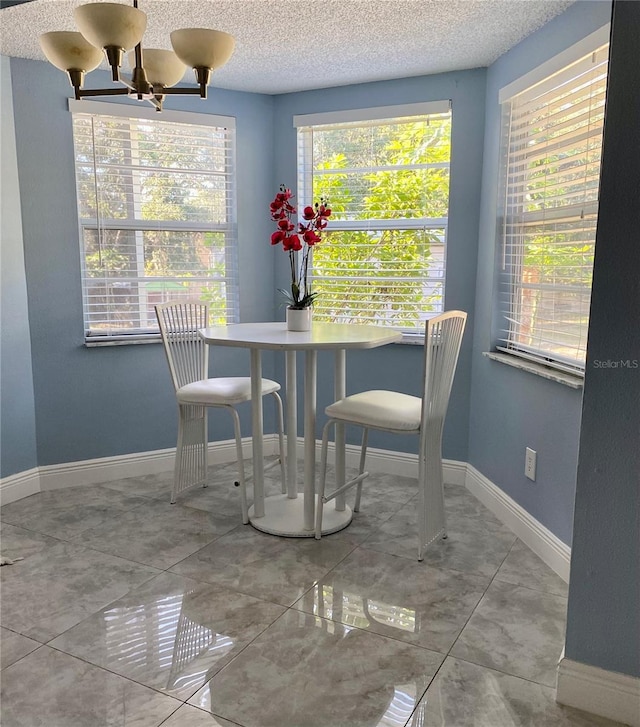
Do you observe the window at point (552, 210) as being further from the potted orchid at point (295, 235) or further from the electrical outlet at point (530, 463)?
the potted orchid at point (295, 235)

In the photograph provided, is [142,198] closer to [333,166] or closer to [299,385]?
[333,166]

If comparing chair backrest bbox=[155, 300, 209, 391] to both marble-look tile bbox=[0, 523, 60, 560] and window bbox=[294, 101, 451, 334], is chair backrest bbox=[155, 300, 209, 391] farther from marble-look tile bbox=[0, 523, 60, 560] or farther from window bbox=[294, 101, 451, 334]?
marble-look tile bbox=[0, 523, 60, 560]

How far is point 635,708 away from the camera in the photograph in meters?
1.59

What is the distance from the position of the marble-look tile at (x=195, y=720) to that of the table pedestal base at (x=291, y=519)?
3.47 ft

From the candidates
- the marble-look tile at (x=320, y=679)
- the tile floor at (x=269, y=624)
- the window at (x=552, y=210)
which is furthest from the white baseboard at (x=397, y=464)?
the marble-look tile at (x=320, y=679)

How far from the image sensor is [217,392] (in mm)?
2840

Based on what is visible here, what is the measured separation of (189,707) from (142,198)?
257cm

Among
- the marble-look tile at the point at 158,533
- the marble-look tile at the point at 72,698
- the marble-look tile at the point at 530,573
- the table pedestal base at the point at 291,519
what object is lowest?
the marble-look tile at the point at 158,533

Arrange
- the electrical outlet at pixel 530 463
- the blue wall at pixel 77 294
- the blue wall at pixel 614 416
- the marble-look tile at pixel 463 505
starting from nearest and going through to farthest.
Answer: the blue wall at pixel 614 416
the electrical outlet at pixel 530 463
the marble-look tile at pixel 463 505
the blue wall at pixel 77 294

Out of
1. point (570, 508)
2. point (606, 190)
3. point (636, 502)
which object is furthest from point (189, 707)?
point (606, 190)

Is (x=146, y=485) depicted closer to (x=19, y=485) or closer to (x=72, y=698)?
(x=19, y=485)

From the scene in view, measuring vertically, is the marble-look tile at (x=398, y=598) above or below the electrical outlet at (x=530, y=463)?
below

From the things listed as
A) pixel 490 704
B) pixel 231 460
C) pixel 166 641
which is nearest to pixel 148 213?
pixel 231 460

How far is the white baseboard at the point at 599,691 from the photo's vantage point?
1.59m
